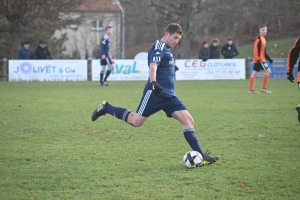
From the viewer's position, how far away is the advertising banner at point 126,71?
84.2 feet

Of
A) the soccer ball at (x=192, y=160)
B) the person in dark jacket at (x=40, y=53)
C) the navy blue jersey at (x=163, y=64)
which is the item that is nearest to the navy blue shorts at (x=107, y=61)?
the person in dark jacket at (x=40, y=53)

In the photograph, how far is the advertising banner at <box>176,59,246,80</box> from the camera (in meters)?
26.0

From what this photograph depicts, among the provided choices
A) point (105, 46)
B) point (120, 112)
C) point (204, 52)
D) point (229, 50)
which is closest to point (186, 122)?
point (120, 112)

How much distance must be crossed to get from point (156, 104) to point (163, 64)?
533mm

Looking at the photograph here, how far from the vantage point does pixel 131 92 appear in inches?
715

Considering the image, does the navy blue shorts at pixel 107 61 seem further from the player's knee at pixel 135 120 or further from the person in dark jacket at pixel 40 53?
the player's knee at pixel 135 120

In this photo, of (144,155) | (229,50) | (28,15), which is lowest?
(144,155)

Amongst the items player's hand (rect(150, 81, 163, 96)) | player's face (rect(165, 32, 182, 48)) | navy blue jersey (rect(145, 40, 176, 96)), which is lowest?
player's hand (rect(150, 81, 163, 96))

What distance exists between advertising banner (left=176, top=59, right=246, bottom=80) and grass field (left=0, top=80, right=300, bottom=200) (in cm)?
1229

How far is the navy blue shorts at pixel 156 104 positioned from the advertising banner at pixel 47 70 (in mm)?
18655

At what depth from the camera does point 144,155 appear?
24.5 ft

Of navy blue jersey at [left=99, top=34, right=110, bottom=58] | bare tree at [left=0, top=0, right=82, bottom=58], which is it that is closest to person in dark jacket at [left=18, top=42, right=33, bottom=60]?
bare tree at [left=0, top=0, right=82, bottom=58]

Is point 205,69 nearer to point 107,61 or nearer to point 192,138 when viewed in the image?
point 107,61

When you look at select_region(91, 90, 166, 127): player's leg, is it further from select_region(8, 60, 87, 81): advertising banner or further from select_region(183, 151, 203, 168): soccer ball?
select_region(8, 60, 87, 81): advertising banner
